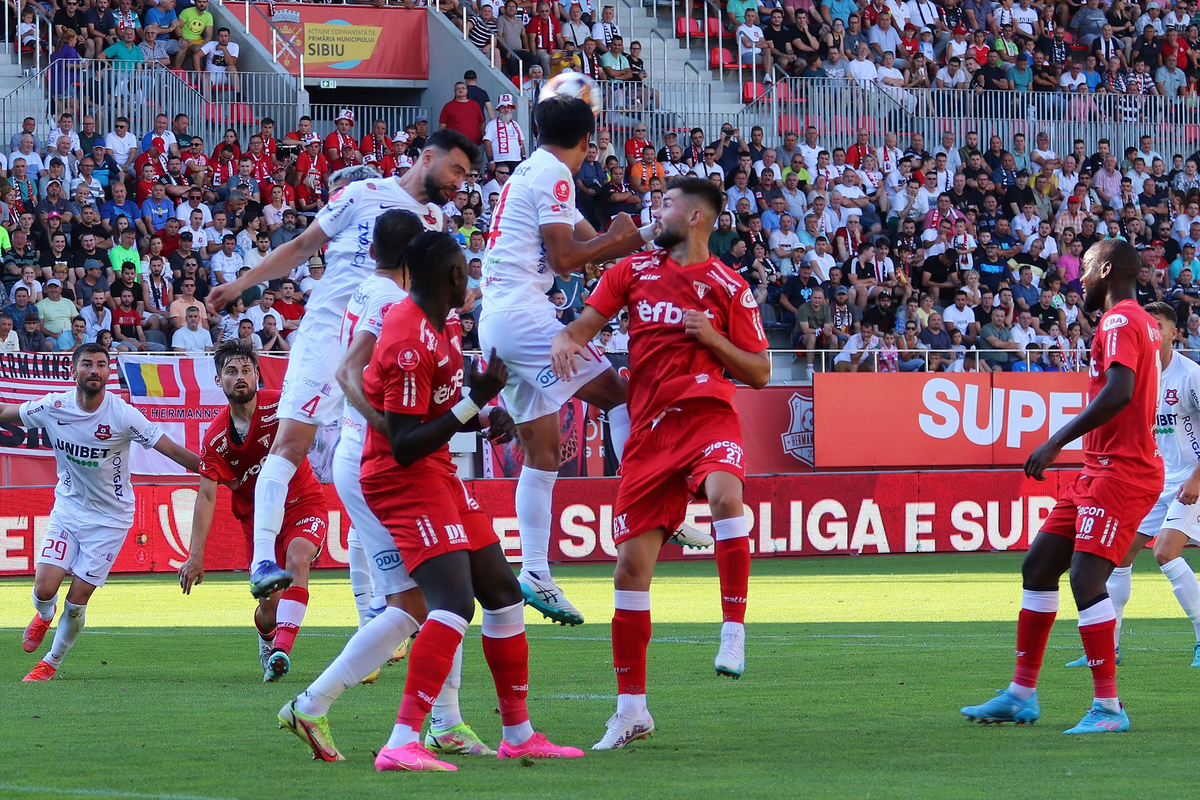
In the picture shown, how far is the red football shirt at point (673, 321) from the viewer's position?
7.76 metres

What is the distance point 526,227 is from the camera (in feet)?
29.1

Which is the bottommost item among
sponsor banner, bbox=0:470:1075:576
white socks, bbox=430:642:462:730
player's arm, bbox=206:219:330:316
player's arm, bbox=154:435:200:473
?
sponsor banner, bbox=0:470:1075:576

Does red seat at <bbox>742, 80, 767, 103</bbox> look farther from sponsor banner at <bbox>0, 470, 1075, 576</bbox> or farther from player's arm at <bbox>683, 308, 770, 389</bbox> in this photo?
player's arm at <bbox>683, 308, 770, 389</bbox>

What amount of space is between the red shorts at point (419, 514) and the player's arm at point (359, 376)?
0.82 ft

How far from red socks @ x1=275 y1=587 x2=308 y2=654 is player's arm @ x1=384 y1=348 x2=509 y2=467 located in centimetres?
393

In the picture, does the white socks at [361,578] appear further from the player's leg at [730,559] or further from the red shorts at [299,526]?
the player's leg at [730,559]

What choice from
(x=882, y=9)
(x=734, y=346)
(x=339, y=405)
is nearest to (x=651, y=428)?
(x=734, y=346)

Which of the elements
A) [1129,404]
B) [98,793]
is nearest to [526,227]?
[1129,404]

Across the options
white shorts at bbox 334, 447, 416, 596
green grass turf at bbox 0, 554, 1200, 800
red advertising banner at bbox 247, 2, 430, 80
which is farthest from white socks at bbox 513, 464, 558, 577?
red advertising banner at bbox 247, 2, 430, 80

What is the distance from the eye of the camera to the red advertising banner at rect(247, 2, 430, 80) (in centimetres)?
3142

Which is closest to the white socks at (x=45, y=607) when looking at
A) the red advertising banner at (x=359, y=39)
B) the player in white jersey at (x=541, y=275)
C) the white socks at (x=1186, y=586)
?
the player in white jersey at (x=541, y=275)

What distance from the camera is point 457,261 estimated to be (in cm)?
698

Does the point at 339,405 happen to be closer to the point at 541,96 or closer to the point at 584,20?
the point at 541,96

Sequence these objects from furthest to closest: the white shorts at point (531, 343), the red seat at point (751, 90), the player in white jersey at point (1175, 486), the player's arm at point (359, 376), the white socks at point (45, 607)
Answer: the red seat at point (751, 90) < the white socks at point (45, 607) < the player in white jersey at point (1175, 486) < the white shorts at point (531, 343) < the player's arm at point (359, 376)
